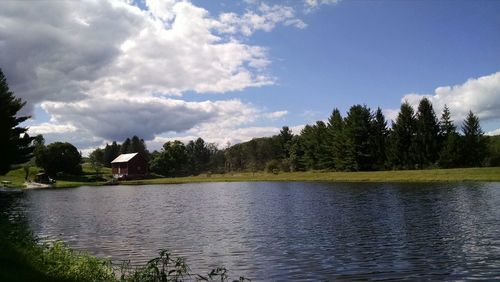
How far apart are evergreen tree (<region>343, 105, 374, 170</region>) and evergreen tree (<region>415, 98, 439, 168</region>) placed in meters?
15.7

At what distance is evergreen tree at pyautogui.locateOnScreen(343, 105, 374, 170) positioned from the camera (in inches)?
4678

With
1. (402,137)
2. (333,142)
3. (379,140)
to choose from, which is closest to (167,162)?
(333,142)

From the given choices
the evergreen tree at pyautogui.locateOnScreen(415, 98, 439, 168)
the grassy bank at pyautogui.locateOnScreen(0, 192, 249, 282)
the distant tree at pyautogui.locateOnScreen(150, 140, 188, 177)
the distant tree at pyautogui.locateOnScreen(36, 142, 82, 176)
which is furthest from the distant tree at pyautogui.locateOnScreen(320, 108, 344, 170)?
the grassy bank at pyautogui.locateOnScreen(0, 192, 249, 282)

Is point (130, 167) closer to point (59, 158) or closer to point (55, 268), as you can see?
point (59, 158)

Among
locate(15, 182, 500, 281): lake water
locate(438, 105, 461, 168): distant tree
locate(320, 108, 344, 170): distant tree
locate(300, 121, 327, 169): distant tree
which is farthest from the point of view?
locate(300, 121, 327, 169): distant tree

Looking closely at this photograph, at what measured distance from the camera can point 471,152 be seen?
96312mm

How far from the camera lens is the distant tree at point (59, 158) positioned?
6250 inches

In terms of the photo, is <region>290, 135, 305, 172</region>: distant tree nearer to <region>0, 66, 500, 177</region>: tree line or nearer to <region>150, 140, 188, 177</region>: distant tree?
<region>0, 66, 500, 177</region>: tree line

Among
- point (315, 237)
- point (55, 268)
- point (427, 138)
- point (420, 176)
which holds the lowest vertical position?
point (315, 237)

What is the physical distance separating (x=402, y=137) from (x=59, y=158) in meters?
121

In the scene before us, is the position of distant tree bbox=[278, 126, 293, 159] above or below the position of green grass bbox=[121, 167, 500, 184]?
above

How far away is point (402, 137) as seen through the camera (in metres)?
109

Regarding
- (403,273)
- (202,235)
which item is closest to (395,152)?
(202,235)

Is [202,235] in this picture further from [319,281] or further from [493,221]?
[493,221]
